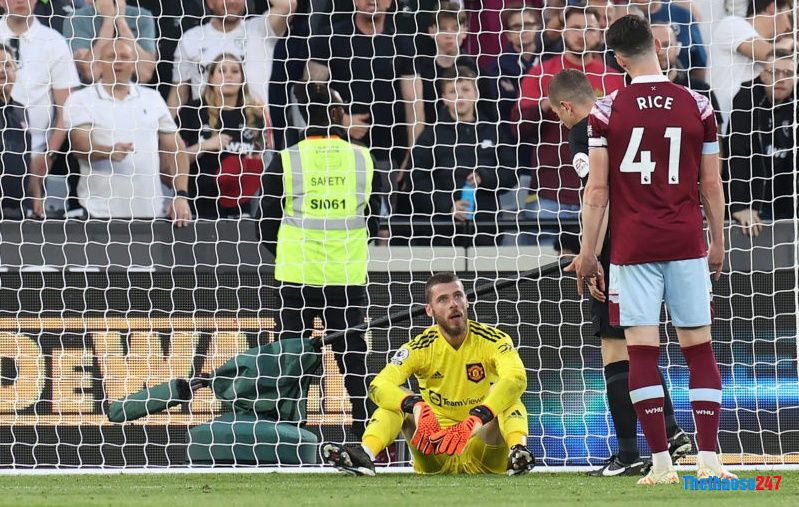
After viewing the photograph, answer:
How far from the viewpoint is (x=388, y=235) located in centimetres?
806

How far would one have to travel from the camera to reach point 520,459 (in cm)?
592

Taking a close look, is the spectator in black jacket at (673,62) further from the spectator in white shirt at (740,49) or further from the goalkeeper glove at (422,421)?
the goalkeeper glove at (422,421)

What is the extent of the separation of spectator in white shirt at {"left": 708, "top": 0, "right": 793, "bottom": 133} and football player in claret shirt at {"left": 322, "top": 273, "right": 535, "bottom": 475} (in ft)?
8.63

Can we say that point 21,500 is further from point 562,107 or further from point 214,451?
point 562,107

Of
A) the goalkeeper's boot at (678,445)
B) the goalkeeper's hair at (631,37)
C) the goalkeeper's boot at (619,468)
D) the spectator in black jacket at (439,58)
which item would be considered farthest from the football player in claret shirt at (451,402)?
the spectator in black jacket at (439,58)

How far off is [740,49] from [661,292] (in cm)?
354

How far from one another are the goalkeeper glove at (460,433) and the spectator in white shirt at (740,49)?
2978mm

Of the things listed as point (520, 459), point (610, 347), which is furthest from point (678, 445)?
point (520, 459)

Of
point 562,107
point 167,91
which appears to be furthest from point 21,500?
point 167,91

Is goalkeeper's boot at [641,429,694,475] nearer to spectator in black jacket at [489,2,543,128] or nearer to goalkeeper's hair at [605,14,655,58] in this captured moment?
goalkeeper's hair at [605,14,655,58]

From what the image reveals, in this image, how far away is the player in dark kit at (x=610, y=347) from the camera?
584 cm

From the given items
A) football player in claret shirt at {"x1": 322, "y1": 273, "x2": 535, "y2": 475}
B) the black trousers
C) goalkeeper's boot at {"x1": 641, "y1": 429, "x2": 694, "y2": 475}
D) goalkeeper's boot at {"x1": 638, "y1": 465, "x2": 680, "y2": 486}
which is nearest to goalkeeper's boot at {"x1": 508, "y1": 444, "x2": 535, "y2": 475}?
football player in claret shirt at {"x1": 322, "y1": 273, "x2": 535, "y2": 475}

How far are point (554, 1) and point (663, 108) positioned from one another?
157 inches

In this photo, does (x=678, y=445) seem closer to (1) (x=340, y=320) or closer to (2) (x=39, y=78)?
(1) (x=340, y=320)
